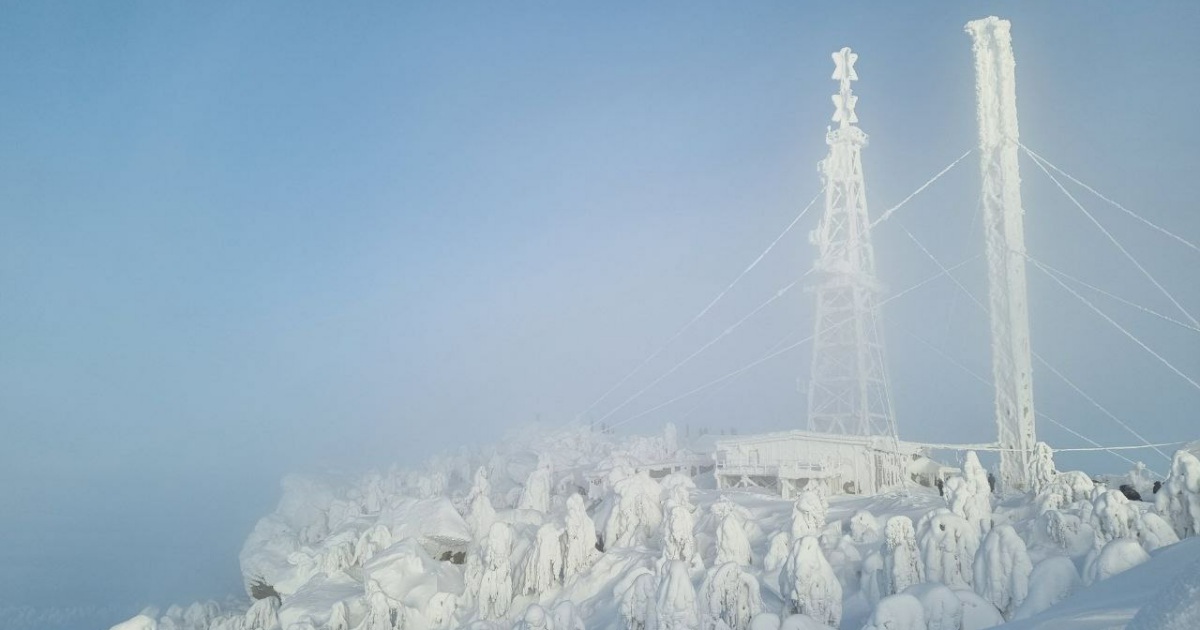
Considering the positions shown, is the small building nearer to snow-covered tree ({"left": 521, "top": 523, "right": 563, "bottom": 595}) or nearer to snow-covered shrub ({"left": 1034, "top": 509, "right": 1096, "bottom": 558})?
snow-covered tree ({"left": 521, "top": 523, "right": 563, "bottom": 595})

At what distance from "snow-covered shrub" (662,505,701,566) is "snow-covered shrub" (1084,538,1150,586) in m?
16.4

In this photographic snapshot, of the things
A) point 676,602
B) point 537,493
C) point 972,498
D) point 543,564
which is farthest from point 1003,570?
point 537,493

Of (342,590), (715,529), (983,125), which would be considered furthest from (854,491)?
(342,590)

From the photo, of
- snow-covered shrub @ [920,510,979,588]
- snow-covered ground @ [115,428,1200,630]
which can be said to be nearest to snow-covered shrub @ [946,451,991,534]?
snow-covered ground @ [115,428,1200,630]

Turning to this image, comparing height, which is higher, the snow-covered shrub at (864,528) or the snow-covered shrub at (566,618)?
the snow-covered shrub at (864,528)

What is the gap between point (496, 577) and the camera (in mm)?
36562

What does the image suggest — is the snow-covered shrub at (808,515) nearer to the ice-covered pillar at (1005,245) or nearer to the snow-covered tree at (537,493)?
the ice-covered pillar at (1005,245)

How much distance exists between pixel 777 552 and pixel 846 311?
1135 inches

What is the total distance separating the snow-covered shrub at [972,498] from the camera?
1063 inches

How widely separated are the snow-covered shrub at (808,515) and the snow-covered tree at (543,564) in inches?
431

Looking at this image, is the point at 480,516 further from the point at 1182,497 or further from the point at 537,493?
the point at 1182,497

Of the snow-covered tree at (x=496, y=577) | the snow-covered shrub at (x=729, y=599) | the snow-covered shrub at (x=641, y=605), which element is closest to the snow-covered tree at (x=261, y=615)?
the snow-covered tree at (x=496, y=577)

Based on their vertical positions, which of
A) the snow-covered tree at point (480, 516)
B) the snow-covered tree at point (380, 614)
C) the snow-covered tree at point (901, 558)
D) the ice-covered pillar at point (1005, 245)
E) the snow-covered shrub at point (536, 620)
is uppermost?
the ice-covered pillar at point (1005, 245)

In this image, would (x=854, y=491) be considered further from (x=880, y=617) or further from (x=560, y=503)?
(x=880, y=617)
